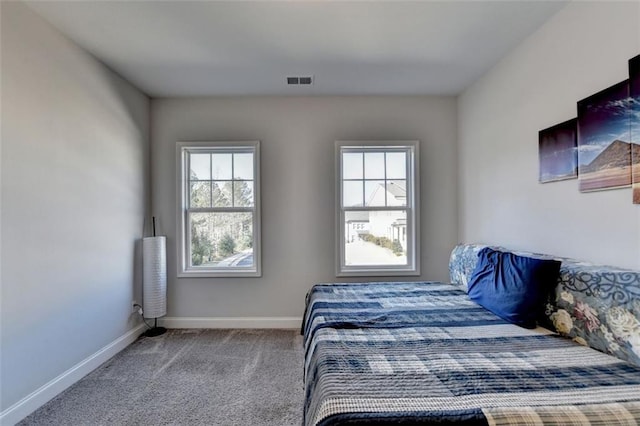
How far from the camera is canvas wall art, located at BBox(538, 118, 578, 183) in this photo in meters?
1.89

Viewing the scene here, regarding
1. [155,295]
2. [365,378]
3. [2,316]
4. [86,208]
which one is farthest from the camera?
[155,295]

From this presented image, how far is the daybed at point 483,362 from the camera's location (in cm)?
95

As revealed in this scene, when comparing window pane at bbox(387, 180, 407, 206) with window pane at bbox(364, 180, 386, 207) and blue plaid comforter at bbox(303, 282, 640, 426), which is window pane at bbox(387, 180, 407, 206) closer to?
window pane at bbox(364, 180, 386, 207)

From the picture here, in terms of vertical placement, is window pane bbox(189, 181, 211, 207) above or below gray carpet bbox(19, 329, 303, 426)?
above

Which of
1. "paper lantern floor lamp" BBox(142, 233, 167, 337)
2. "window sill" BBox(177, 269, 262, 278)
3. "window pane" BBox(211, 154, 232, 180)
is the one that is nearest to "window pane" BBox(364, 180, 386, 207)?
"window sill" BBox(177, 269, 262, 278)

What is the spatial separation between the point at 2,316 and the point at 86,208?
93cm

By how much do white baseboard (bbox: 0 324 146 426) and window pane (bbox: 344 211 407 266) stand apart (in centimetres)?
234

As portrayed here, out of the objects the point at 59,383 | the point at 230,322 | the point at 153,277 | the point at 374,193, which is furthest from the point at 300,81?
the point at 59,383

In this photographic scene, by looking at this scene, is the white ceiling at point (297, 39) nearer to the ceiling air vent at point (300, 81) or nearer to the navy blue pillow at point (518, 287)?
the ceiling air vent at point (300, 81)

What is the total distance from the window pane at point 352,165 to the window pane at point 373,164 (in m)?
0.07

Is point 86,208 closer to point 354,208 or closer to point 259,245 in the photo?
point 259,245

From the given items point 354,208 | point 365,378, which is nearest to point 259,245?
point 354,208

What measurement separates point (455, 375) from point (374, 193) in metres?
2.43

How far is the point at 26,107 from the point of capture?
194 cm
